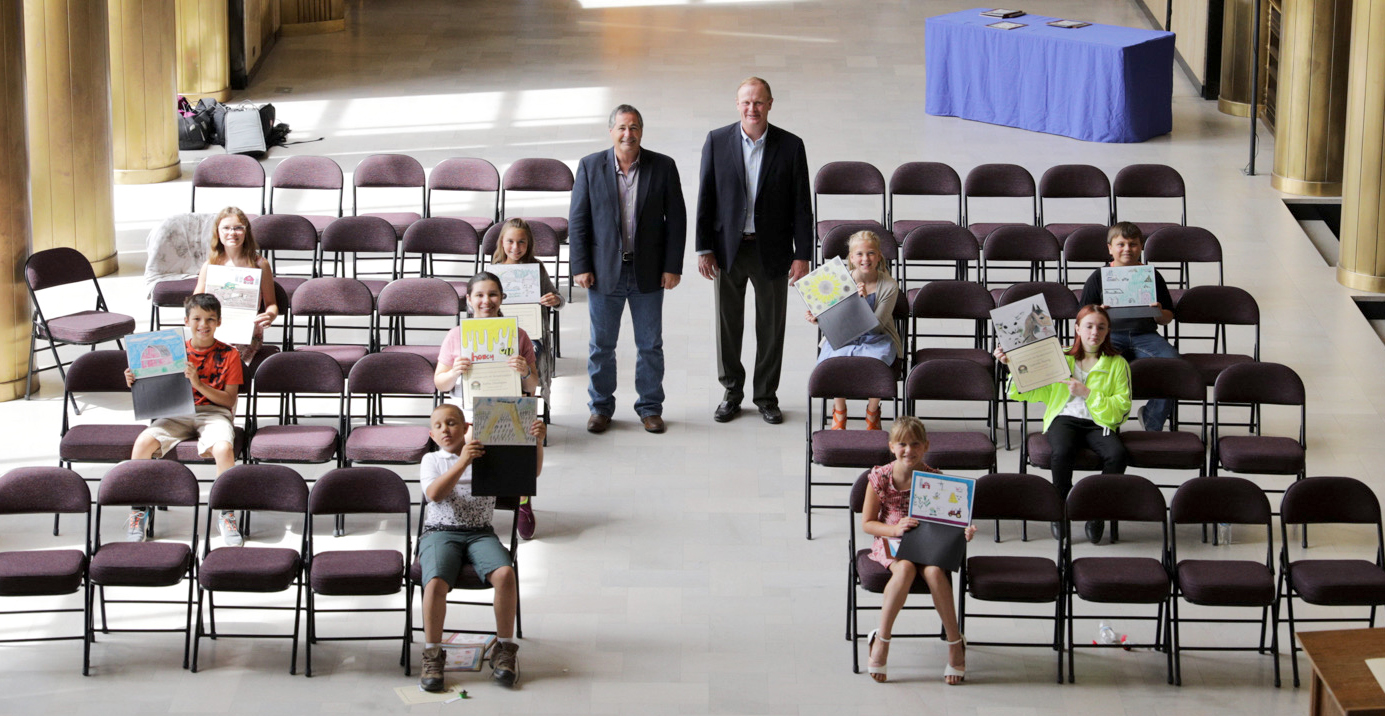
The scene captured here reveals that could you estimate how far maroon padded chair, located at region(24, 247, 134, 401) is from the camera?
34.2 feet

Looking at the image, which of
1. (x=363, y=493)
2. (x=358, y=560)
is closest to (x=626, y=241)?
(x=363, y=493)

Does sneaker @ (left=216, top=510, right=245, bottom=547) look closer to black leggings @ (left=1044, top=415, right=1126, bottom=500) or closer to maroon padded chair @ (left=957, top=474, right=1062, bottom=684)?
maroon padded chair @ (left=957, top=474, right=1062, bottom=684)

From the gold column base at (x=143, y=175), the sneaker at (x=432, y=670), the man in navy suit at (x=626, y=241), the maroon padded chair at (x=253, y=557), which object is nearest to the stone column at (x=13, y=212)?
the maroon padded chair at (x=253, y=557)

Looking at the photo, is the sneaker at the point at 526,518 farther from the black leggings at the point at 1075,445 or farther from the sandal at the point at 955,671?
the black leggings at the point at 1075,445

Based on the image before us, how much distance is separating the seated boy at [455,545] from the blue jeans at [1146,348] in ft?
12.7

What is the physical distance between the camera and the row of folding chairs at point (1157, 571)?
726 cm

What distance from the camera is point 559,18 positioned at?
2231 centimetres

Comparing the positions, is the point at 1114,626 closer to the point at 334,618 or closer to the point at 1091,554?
the point at 1091,554

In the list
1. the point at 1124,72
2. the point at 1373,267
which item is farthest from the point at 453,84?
the point at 1373,267

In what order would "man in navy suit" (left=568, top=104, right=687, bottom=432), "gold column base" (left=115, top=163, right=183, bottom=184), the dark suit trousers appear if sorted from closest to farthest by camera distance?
"man in navy suit" (left=568, top=104, right=687, bottom=432) → the dark suit trousers → "gold column base" (left=115, top=163, right=183, bottom=184)

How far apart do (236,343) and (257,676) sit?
8.23ft

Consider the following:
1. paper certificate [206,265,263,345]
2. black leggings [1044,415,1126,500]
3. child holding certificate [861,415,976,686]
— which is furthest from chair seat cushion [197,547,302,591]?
black leggings [1044,415,1126,500]

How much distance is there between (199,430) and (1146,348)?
221 inches

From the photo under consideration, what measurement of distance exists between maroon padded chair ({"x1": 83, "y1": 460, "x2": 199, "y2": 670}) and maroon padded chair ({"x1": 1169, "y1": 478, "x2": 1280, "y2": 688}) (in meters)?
4.56
